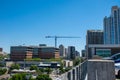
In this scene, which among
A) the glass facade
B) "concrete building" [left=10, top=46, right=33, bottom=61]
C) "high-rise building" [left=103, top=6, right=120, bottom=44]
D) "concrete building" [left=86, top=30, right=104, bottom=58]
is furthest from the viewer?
"concrete building" [left=10, top=46, right=33, bottom=61]

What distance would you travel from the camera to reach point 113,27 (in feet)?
365

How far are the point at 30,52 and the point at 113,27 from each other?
154 feet

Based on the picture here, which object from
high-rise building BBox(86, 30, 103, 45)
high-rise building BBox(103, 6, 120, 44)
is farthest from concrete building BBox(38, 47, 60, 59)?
high-rise building BBox(103, 6, 120, 44)

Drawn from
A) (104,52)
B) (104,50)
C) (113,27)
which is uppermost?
(113,27)

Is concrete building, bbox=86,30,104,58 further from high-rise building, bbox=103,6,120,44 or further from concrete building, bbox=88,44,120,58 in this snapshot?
concrete building, bbox=88,44,120,58

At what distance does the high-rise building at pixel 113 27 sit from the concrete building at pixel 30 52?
29279 millimetres

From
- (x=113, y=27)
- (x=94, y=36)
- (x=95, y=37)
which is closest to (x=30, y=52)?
(x=94, y=36)

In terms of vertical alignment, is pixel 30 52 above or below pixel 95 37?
below

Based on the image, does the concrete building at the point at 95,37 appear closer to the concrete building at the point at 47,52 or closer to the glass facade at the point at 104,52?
the concrete building at the point at 47,52

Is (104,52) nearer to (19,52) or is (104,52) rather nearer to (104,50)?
(104,50)

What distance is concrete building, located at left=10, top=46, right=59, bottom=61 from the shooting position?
119750 millimetres

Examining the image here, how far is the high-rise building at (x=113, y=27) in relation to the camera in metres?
110

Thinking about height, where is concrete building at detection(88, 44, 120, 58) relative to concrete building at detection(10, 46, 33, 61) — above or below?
above

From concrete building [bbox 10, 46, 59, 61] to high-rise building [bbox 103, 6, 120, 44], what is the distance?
2928cm
